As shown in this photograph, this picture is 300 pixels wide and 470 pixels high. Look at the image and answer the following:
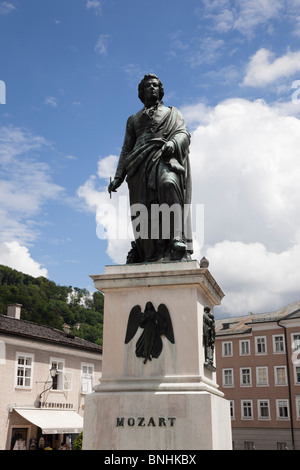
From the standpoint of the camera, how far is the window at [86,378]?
41.9 meters

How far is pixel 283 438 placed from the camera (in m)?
55.4

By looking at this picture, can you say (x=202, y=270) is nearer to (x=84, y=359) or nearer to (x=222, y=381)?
(x=84, y=359)

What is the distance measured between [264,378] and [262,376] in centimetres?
38

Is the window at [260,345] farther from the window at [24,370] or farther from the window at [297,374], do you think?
the window at [24,370]

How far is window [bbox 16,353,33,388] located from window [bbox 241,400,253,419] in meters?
31.0

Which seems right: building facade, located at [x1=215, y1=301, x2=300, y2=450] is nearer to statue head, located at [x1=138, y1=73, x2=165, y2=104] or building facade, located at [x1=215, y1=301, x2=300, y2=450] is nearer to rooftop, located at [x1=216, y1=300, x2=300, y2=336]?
rooftop, located at [x1=216, y1=300, x2=300, y2=336]

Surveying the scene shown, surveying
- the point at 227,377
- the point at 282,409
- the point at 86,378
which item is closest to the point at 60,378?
the point at 86,378

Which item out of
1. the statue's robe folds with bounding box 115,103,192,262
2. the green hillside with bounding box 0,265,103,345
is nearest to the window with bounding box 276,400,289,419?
the green hillside with bounding box 0,265,103,345

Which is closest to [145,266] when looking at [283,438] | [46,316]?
[283,438]

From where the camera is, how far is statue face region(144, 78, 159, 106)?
27.8ft

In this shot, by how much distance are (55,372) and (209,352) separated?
3157 cm

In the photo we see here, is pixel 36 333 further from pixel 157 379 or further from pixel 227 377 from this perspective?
pixel 157 379

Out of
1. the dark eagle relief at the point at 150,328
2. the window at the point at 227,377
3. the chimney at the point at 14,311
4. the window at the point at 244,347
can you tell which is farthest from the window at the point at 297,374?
the dark eagle relief at the point at 150,328
